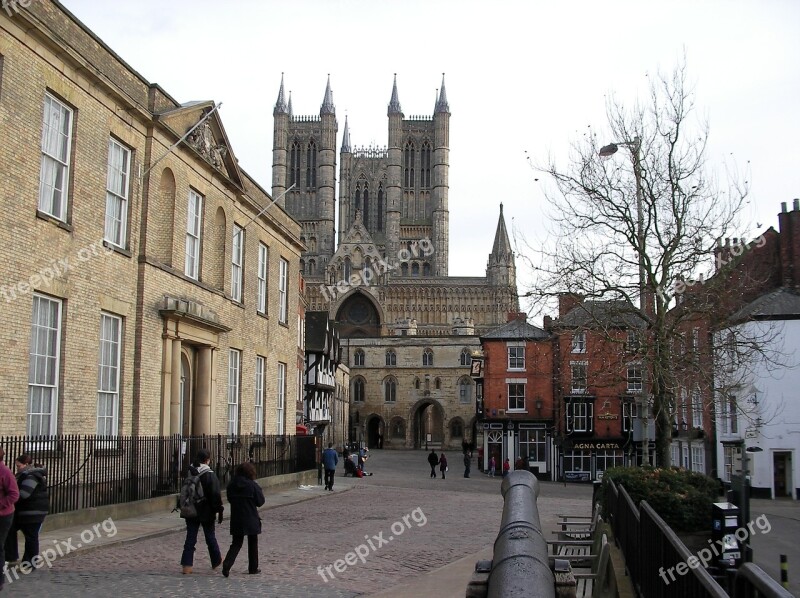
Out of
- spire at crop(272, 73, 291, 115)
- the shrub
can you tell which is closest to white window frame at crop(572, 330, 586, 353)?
the shrub

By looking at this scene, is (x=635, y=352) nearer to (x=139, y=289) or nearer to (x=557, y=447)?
(x=139, y=289)

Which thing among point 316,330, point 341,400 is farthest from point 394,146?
point 316,330

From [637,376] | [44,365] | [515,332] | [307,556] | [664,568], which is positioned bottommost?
[307,556]

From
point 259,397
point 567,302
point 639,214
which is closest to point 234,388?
point 259,397

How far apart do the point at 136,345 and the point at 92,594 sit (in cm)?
994

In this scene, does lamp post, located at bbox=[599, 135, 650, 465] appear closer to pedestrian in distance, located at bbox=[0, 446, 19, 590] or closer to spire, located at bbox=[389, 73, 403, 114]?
pedestrian in distance, located at bbox=[0, 446, 19, 590]

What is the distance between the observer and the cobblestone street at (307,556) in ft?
34.3

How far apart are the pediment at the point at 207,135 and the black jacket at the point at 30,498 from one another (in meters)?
10.5

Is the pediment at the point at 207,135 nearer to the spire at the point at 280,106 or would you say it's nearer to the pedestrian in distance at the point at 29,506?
the pedestrian in distance at the point at 29,506

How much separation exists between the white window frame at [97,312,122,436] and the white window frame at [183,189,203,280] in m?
3.90

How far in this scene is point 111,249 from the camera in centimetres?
1800

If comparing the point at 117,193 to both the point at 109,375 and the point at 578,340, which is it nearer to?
the point at 109,375

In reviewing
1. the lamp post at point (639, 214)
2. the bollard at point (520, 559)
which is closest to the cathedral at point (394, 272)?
the lamp post at point (639, 214)

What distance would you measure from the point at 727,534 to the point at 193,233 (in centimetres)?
1533
